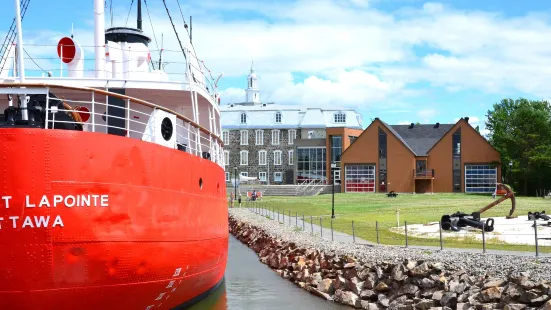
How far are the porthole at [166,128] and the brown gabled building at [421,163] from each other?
222 feet

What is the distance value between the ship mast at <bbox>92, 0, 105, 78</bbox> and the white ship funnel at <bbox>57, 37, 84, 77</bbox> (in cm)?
80


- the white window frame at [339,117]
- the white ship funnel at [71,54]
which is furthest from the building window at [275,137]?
the white ship funnel at [71,54]

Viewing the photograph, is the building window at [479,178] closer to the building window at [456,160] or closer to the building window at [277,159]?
the building window at [456,160]

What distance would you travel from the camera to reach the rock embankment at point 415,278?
15.1 m

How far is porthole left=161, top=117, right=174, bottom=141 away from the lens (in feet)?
47.6

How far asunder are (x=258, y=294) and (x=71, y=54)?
29.6ft

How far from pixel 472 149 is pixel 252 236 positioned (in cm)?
4926

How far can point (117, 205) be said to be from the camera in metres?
12.3

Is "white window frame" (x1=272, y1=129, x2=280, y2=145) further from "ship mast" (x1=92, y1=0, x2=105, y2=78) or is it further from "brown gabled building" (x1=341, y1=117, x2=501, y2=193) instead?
"ship mast" (x1=92, y1=0, x2=105, y2=78)

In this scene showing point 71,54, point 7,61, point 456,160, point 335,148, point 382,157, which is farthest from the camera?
point 335,148

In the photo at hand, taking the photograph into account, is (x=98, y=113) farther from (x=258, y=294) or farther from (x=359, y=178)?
(x=359, y=178)

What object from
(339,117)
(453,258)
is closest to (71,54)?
(453,258)

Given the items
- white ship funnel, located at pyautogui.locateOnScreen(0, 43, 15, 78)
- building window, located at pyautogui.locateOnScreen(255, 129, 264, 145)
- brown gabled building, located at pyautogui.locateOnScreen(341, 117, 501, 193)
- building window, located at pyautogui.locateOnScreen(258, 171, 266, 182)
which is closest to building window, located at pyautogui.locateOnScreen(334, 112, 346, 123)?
building window, located at pyautogui.locateOnScreen(255, 129, 264, 145)

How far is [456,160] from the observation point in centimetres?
7950
